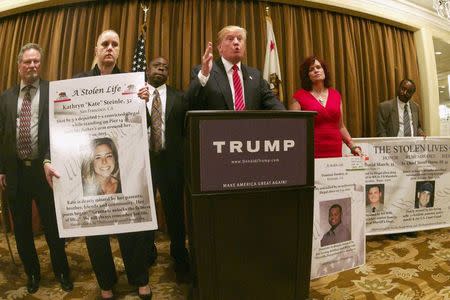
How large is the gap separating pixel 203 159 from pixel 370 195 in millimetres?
1833

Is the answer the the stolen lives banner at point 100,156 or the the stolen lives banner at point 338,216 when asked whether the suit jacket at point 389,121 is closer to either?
the the stolen lives banner at point 338,216

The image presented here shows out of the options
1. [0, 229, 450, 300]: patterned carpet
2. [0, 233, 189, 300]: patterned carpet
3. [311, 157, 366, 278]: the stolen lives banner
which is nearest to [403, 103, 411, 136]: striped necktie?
[0, 229, 450, 300]: patterned carpet

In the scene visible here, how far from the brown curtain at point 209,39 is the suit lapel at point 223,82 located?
1.44 metres

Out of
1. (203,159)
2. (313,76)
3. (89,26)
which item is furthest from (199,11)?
(203,159)

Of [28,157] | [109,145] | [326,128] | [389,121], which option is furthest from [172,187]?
[389,121]

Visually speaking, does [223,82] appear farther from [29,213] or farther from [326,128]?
[29,213]

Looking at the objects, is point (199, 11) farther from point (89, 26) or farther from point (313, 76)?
point (313, 76)

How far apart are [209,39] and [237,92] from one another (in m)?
1.70

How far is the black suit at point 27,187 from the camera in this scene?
1.62 metres

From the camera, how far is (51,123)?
49.4 inches

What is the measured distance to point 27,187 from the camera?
165 centimetres

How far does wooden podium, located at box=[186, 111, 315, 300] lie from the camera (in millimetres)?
950

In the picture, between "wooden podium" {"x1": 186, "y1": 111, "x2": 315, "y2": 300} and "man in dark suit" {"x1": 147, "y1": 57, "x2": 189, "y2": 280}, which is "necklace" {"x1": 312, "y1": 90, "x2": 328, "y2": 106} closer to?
"man in dark suit" {"x1": 147, "y1": 57, "x2": 189, "y2": 280}

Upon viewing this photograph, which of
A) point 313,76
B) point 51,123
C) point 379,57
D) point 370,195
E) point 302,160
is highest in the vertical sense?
point 379,57
